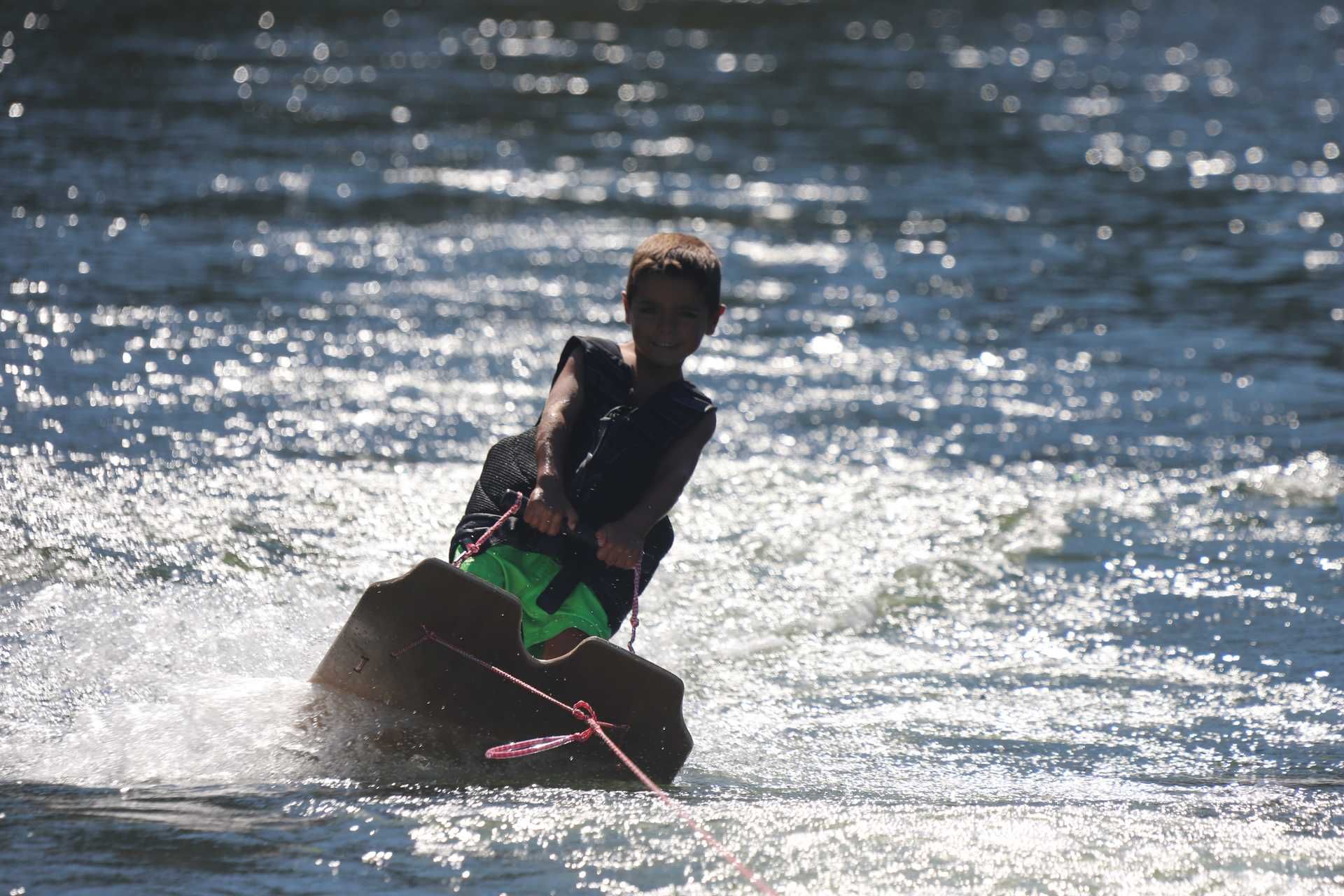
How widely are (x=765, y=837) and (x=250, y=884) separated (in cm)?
116

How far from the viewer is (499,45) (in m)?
22.2

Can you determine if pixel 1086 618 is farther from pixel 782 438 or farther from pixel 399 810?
pixel 399 810

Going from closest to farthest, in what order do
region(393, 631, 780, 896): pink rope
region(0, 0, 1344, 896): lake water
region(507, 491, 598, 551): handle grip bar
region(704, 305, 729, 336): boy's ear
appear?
region(0, 0, 1344, 896): lake water < region(393, 631, 780, 896): pink rope < region(507, 491, 598, 551): handle grip bar < region(704, 305, 729, 336): boy's ear

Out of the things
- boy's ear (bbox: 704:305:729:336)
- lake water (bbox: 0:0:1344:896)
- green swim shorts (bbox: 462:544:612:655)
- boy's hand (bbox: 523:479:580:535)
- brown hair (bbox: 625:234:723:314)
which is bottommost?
lake water (bbox: 0:0:1344:896)

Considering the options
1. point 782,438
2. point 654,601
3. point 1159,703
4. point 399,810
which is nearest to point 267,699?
point 399,810

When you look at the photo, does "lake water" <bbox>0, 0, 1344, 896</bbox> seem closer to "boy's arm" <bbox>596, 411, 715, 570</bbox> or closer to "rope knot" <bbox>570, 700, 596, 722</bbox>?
"rope knot" <bbox>570, 700, 596, 722</bbox>

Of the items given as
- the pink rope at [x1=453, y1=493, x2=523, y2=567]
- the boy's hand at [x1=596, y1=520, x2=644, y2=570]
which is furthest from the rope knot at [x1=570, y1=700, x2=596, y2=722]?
the pink rope at [x1=453, y1=493, x2=523, y2=567]

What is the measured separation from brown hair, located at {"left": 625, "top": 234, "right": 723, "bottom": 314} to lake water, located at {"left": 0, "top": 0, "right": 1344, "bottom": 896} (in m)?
1.34

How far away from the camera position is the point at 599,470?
4504 millimetres

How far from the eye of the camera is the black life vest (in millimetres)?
4504

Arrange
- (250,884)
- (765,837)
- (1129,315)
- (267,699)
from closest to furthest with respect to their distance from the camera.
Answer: (250,884), (765,837), (267,699), (1129,315)

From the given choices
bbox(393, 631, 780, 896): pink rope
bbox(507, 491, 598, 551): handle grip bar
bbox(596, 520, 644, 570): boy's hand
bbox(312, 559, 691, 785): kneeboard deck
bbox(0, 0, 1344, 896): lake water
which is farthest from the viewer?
bbox(507, 491, 598, 551): handle grip bar

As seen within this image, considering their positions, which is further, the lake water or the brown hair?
the brown hair

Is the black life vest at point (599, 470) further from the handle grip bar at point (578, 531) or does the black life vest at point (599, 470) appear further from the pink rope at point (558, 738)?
the pink rope at point (558, 738)
